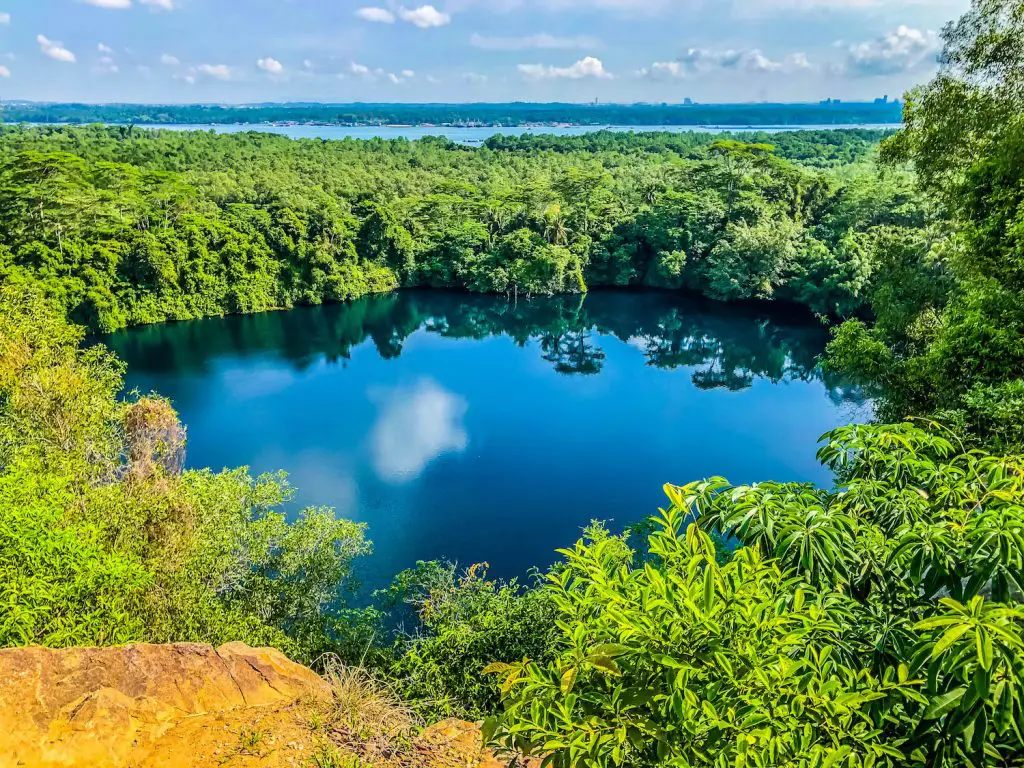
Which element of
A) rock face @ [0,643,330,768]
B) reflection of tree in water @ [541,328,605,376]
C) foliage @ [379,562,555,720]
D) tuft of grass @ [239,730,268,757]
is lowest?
reflection of tree in water @ [541,328,605,376]

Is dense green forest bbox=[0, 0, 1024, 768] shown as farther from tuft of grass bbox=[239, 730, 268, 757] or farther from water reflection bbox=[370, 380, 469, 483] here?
water reflection bbox=[370, 380, 469, 483]


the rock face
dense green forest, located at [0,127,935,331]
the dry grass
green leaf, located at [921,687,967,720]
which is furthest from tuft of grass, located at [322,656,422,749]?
dense green forest, located at [0,127,935,331]

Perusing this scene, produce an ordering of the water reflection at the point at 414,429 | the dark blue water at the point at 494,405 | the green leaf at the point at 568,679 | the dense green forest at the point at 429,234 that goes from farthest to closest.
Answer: the dense green forest at the point at 429,234 < the water reflection at the point at 414,429 < the dark blue water at the point at 494,405 < the green leaf at the point at 568,679

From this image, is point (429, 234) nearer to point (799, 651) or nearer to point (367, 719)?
point (367, 719)

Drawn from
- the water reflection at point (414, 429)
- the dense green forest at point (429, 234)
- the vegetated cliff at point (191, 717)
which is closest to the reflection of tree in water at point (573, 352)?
the dense green forest at point (429, 234)

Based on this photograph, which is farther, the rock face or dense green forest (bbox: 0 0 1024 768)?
the rock face

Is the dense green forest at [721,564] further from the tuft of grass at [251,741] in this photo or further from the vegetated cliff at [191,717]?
the tuft of grass at [251,741]
